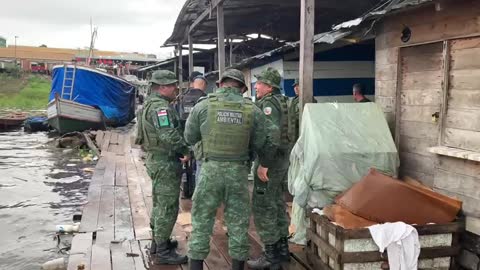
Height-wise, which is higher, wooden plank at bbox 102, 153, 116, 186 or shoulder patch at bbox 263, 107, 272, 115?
shoulder patch at bbox 263, 107, 272, 115

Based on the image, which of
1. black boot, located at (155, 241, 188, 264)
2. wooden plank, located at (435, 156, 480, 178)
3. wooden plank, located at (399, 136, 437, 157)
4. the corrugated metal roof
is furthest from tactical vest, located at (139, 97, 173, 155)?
the corrugated metal roof

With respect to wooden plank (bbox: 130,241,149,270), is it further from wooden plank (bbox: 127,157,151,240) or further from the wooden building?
the wooden building

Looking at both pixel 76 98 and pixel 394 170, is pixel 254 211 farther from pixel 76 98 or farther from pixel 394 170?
pixel 76 98

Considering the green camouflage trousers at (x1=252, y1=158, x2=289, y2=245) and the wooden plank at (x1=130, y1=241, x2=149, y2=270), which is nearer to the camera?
the green camouflage trousers at (x1=252, y1=158, x2=289, y2=245)

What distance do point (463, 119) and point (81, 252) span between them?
3533 mm

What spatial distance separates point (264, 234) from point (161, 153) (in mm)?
1166

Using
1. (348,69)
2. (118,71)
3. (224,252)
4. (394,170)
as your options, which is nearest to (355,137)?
(394,170)

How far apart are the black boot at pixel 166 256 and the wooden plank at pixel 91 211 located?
139 centimetres

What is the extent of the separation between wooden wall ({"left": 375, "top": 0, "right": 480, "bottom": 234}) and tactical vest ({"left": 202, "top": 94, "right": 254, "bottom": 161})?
1.61m

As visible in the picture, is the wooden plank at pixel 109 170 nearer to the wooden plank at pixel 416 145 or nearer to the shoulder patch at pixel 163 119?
the shoulder patch at pixel 163 119

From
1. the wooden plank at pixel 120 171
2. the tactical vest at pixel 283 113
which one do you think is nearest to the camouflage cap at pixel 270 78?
the tactical vest at pixel 283 113

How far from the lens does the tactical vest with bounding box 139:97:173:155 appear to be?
4238mm

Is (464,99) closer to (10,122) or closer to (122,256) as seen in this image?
(122,256)

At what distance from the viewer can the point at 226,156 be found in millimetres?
3562
